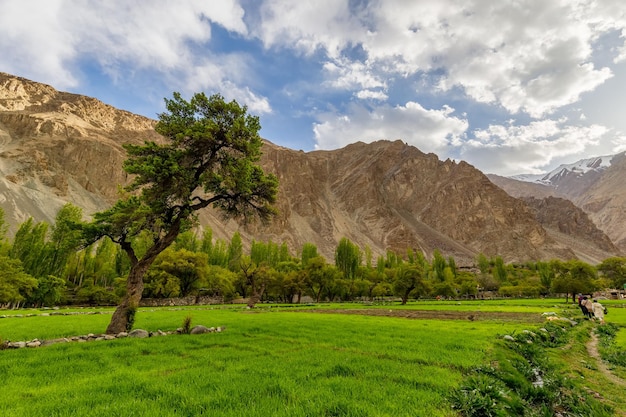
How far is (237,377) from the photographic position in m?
6.97

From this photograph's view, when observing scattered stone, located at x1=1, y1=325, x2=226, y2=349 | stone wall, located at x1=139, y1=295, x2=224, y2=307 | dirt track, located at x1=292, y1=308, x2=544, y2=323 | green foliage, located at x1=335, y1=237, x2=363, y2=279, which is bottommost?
stone wall, located at x1=139, y1=295, x2=224, y2=307

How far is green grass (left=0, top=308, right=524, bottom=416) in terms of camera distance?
5.22 metres

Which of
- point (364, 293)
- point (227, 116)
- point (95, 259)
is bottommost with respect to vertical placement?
point (364, 293)

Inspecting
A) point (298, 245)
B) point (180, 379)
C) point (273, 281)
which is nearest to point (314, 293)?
point (273, 281)

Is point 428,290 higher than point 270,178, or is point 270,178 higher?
point 270,178

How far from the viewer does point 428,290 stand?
60.7 metres

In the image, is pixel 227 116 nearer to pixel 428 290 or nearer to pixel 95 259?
pixel 428 290

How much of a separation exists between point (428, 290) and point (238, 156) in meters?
54.9

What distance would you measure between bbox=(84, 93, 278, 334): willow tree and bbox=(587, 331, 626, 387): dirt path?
15.8 m

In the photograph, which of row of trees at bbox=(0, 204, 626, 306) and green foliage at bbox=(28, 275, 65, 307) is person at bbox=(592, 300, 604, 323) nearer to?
row of trees at bbox=(0, 204, 626, 306)

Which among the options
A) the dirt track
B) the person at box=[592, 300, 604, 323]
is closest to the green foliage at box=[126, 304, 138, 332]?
the dirt track

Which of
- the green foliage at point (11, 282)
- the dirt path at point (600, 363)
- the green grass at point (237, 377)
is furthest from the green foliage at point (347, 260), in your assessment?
the green grass at point (237, 377)

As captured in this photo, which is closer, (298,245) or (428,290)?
(428,290)

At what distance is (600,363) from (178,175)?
66.8ft
